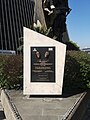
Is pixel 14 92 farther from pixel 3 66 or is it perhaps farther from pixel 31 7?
pixel 31 7

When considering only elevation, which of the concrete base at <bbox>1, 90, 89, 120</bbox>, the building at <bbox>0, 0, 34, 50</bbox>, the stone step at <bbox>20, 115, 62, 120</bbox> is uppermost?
the building at <bbox>0, 0, 34, 50</bbox>

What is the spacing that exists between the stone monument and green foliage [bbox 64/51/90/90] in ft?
4.09

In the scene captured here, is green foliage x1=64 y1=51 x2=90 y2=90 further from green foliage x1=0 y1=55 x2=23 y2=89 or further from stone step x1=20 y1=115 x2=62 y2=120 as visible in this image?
stone step x1=20 y1=115 x2=62 y2=120

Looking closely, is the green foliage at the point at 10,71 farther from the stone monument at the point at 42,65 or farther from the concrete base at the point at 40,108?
the stone monument at the point at 42,65

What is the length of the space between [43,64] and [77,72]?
68.7 inches

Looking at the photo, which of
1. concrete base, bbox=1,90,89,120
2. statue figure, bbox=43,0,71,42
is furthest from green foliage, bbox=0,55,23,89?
statue figure, bbox=43,0,71,42

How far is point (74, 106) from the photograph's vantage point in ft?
18.1

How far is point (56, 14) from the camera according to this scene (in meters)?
10.1

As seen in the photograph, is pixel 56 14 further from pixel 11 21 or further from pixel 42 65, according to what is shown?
pixel 11 21

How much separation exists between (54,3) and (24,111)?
559 centimetres

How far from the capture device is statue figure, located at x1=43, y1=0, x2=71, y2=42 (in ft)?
32.4

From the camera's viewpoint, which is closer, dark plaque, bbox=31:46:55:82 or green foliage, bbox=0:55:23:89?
dark plaque, bbox=31:46:55:82

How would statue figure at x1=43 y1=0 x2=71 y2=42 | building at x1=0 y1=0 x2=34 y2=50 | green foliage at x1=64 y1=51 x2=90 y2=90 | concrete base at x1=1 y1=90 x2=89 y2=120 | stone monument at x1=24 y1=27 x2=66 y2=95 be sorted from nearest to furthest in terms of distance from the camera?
concrete base at x1=1 y1=90 x2=89 y2=120 → stone monument at x1=24 y1=27 x2=66 y2=95 → green foliage at x1=64 y1=51 x2=90 y2=90 → statue figure at x1=43 y1=0 x2=71 y2=42 → building at x1=0 y1=0 x2=34 y2=50

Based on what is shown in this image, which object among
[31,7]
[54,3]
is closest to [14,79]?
[54,3]
